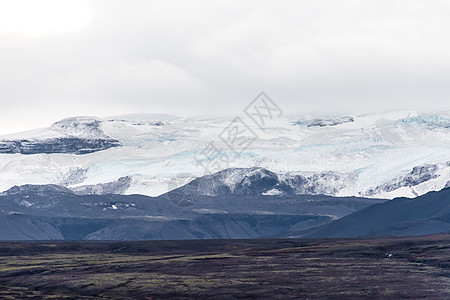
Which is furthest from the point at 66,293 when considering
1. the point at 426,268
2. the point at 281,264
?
the point at 426,268

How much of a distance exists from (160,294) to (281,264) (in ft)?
134

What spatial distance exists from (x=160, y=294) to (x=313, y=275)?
28.5m

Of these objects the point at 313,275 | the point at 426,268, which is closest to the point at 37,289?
the point at 313,275

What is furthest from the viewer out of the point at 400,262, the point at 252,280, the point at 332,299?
the point at 400,262

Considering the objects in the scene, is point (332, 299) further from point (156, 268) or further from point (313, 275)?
point (156, 268)

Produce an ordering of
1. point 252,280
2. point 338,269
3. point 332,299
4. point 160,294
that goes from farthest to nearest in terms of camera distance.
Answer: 1. point 338,269
2. point 252,280
3. point 160,294
4. point 332,299

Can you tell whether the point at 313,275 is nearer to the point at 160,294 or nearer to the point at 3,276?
the point at 160,294

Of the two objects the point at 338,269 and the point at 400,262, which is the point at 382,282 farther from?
the point at 400,262

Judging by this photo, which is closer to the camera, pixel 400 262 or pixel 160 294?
pixel 160 294

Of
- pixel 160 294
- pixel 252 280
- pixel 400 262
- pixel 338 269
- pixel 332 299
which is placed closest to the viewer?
pixel 332 299

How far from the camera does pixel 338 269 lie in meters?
184

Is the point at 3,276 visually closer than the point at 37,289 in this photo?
No

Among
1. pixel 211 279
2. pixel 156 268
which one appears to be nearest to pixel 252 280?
pixel 211 279

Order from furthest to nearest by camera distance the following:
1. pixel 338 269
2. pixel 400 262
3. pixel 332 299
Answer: pixel 400 262
pixel 338 269
pixel 332 299
